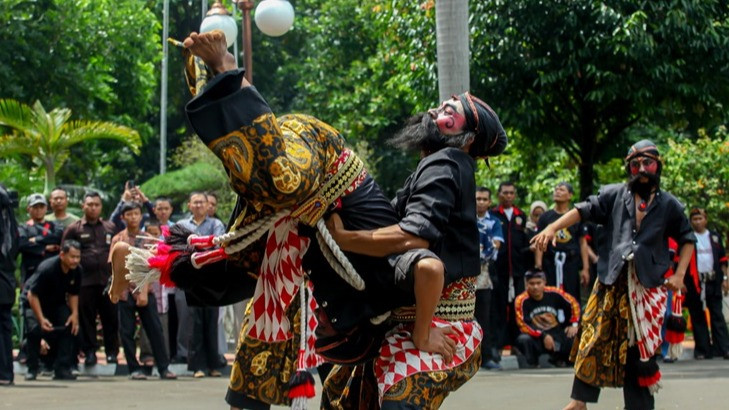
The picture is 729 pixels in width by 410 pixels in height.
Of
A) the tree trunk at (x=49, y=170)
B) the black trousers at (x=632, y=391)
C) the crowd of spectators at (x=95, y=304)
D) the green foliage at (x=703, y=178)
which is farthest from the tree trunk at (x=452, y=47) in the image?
the tree trunk at (x=49, y=170)

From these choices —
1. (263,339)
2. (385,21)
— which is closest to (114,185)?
(385,21)

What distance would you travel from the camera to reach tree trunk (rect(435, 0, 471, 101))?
12062mm

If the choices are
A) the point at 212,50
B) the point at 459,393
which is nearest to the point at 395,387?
the point at 212,50

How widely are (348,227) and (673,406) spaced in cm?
540

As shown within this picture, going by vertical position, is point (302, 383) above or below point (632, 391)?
above

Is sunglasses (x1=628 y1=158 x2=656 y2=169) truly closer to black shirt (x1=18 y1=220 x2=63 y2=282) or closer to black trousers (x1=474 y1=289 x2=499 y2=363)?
black trousers (x1=474 y1=289 x2=499 y2=363)

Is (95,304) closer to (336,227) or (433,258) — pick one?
(336,227)

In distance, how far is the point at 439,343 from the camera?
4797 mm

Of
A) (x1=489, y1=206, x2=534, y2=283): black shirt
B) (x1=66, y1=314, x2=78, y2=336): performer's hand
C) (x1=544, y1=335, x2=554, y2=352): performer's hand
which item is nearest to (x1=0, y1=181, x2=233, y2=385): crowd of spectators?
(x1=66, y1=314, x2=78, y2=336): performer's hand

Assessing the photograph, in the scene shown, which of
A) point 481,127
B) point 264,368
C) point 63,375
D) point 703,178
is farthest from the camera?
point 703,178

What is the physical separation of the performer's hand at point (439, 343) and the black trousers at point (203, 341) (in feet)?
25.5

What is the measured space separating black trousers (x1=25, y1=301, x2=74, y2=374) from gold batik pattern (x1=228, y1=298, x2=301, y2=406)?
698 cm

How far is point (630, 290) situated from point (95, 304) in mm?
6420

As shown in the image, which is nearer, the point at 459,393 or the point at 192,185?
the point at 459,393
